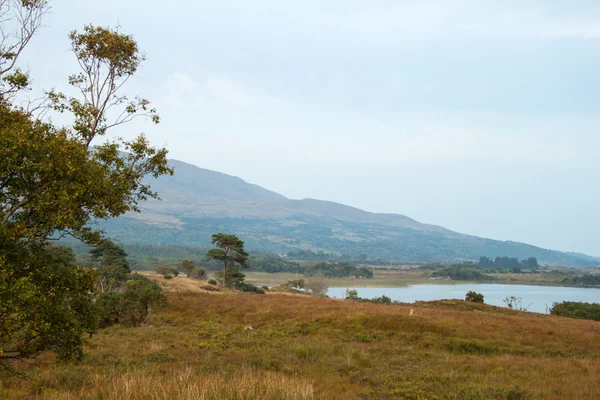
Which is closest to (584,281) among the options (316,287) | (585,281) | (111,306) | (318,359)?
(585,281)

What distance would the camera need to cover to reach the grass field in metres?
10.3

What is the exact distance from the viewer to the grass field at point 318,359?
10.3 meters

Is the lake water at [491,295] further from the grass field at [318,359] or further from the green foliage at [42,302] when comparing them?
the green foliage at [42,302]

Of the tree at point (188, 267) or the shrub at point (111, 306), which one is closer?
the shrub at point (111, 306)

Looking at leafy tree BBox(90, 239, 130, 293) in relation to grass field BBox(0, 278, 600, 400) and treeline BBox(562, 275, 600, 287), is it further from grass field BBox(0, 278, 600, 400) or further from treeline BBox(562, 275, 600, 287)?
treeline BBox(562, 275, 600, 287)

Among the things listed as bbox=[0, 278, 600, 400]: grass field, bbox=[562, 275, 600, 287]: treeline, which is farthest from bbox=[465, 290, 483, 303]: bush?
bbox=[562, 275, 600, 287]: treeline

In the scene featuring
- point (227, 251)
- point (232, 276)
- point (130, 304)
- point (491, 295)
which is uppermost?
point (227, 251)

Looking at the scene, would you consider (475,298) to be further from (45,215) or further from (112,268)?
(45,215)

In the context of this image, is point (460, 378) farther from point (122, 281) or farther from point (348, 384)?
point (122, 281)

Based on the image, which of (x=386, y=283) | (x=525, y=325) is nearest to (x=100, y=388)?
(x=525, y=325)

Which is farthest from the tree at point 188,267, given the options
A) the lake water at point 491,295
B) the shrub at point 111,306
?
the shrub at point 111,306

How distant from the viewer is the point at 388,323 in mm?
26812

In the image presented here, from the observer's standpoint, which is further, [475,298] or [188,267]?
[188,267]

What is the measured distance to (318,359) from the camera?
683 inches
